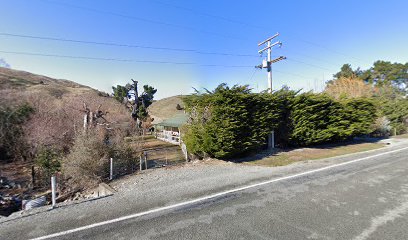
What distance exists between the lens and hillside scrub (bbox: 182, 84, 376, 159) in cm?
874

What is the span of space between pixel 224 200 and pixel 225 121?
4505 mm

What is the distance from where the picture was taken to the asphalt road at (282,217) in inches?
124

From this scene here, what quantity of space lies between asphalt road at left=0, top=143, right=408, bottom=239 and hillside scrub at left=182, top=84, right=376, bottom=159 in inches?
143

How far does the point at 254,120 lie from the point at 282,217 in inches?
250

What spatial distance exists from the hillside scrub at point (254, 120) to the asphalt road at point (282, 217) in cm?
362

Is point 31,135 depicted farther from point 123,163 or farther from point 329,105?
point 329,105

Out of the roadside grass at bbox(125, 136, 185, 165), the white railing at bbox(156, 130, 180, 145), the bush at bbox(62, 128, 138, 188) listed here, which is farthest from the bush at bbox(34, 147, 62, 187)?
the white railing at bbox(156, 130, 180, 145)

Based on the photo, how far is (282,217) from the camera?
146 inches

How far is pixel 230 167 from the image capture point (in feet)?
26.0

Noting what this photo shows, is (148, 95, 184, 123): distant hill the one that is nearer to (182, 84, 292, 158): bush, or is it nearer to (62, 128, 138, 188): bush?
(182, 84, 292, 158): bush

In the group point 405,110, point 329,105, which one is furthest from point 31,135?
point 405,110

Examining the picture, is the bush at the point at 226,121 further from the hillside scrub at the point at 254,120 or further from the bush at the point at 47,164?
the bush at the point at 47,164

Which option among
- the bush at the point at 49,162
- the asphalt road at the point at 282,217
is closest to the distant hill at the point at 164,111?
the bush at the point at 49,162

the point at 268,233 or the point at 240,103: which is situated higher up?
the point at 240,103
